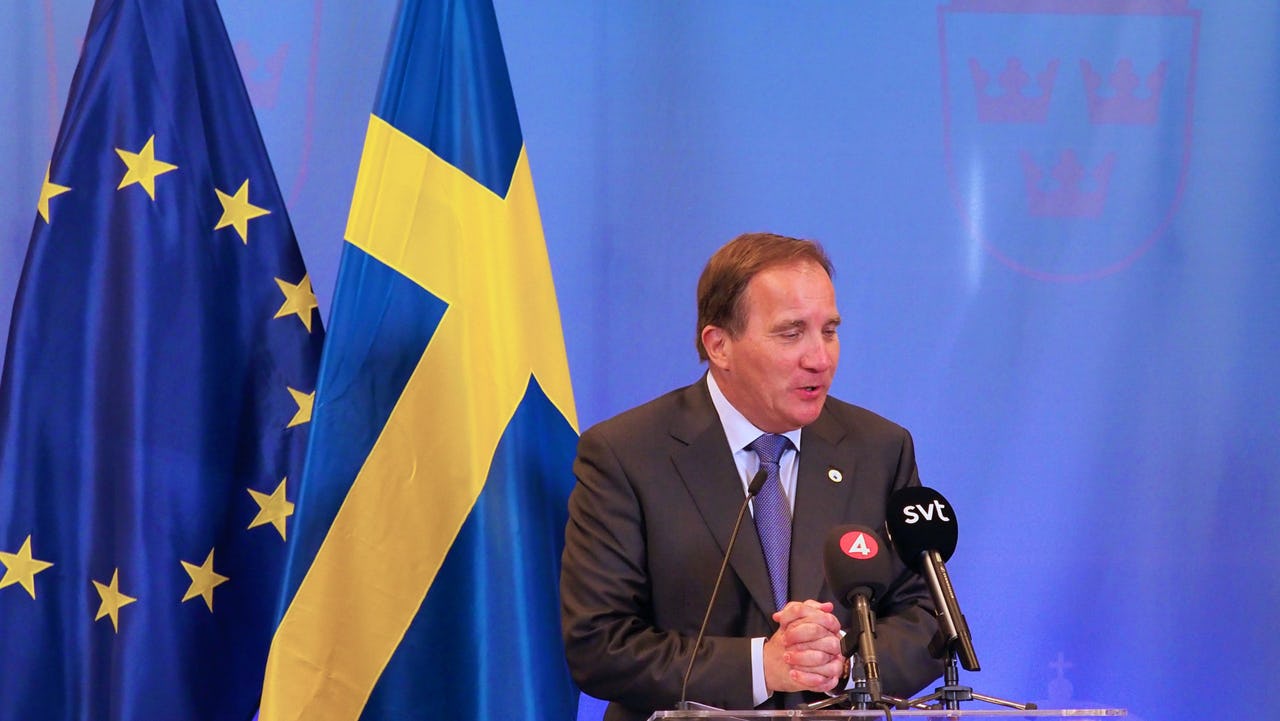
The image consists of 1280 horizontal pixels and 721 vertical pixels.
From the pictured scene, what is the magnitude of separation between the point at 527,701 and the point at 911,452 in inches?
44.4

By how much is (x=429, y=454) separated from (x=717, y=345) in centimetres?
82

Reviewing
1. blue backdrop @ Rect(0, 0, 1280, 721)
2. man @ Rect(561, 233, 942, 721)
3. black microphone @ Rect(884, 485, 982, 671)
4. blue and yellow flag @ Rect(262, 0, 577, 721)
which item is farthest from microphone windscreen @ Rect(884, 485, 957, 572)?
blue backdrop @ Rect(0, 0, 1280, 721)

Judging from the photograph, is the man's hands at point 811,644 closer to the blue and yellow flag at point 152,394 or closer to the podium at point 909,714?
the podium at point 909,714

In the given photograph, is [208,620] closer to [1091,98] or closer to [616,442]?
[616,442]

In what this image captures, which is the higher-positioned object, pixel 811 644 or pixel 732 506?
pixel 732 506

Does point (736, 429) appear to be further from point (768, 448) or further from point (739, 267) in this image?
point (739, 267)

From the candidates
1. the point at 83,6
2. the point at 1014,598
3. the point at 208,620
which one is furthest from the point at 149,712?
the point at 1014,598

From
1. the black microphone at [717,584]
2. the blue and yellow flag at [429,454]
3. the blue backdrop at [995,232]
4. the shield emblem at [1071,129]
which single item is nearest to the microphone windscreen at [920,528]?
the black microphone at [717,584]

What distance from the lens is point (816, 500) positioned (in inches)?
120

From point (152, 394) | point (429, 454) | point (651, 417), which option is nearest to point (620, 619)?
point (651, 417)

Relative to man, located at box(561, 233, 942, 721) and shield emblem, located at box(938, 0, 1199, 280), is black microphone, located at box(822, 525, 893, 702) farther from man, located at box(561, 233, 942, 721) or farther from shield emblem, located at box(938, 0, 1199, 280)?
shield emblem, located at box(938, 0, 1199, 280)

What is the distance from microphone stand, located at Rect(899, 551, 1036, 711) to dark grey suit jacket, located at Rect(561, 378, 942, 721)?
1.79 feet

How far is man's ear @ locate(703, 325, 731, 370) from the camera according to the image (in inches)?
124

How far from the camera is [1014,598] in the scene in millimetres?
4289
